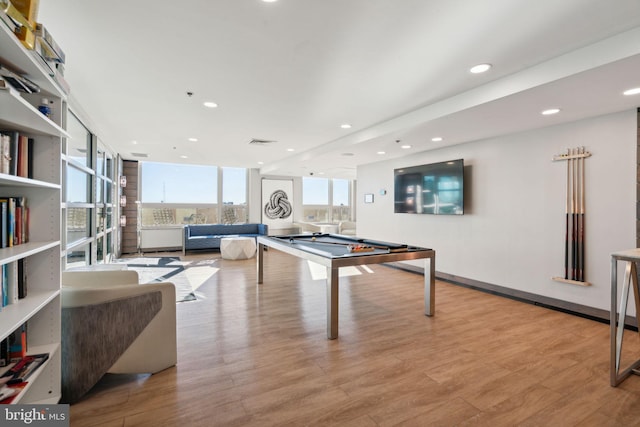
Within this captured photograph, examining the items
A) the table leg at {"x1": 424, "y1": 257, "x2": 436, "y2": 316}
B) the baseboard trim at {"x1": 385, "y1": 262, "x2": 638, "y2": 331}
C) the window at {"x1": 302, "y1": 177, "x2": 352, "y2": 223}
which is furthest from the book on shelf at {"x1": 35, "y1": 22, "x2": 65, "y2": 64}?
the window at {"x1": 302, "y1": 177, "x2": 352, "y2": 223}

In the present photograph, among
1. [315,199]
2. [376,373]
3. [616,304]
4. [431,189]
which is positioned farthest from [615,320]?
[315,199]

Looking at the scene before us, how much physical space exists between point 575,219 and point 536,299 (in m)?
1.16

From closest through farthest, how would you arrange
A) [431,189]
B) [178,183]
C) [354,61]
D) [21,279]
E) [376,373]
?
[21,279]
[376,373]
[354,61]
[431,189]
[178,183]

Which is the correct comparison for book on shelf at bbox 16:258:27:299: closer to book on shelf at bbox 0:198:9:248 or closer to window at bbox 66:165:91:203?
book on shelf at bbox 0:198:9:248

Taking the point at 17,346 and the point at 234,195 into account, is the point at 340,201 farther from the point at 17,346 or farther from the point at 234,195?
the point at 17,346

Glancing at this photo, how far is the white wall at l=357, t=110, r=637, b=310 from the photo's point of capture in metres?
3.35

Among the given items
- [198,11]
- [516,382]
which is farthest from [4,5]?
[516,382]

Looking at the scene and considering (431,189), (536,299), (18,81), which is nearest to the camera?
(18,81)

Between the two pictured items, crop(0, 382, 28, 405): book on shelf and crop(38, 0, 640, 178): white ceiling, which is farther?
crop(38, 0, 640, 178): white ceiling

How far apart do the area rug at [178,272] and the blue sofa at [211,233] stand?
72 cm

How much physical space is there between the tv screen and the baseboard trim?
114 cm

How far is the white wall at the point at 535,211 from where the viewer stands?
3352 mm

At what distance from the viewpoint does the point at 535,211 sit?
4082mm

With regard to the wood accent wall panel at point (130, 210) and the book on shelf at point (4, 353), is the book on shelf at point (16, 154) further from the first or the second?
the wood accent wall panel at point (130, 210)
